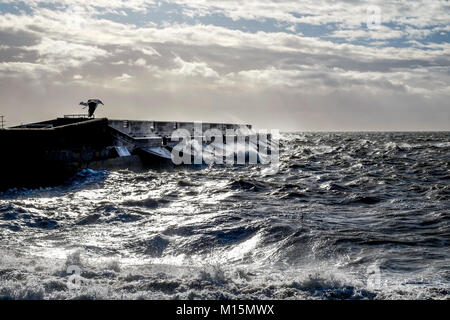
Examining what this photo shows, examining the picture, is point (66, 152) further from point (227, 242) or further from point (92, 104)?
point (227, 242)

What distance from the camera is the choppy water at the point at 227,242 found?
20.6ft

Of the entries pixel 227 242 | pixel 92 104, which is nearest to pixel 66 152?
pixel 92 104

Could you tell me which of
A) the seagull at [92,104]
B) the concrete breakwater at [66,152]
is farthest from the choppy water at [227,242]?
the seagull at [92,104]

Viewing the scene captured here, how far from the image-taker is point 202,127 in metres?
43.9

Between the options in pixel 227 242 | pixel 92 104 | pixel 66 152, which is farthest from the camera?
pixel 92 104

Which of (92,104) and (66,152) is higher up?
(92,104)

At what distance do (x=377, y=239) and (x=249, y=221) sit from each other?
123 inches

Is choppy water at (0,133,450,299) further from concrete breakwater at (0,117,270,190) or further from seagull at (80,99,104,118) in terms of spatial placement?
seagull at (80,99,104,118)

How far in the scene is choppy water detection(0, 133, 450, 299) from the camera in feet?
20.6

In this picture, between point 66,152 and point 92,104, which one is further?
point 92,104

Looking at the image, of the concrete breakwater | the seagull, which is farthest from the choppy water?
the seagull

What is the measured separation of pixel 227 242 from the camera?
30.4ft

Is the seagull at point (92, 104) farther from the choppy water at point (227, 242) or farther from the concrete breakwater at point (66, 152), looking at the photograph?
the choppy water at point (227, 242)
